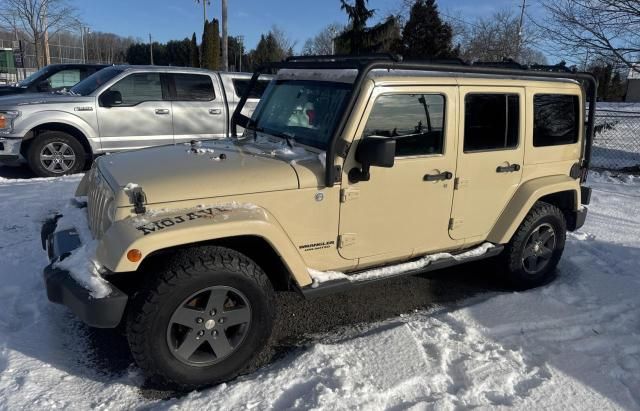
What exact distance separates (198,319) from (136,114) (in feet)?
20.3

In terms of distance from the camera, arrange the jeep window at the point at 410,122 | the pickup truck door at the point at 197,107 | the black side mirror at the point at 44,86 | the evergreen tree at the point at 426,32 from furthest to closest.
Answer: the evergreen tree at the point at 426,32 → the black side mirror at the point at 44,86 → the pickup truck door at the point at 197,107 → the jeep window at the point at 410,122

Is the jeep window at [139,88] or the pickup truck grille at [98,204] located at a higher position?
the jeep window at [139,88]

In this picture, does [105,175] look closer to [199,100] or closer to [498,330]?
[498,330]

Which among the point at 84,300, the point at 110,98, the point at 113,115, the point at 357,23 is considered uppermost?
the point at 357,23

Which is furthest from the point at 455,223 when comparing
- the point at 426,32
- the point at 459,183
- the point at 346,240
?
the point at 426,32

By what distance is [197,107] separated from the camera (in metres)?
8.72

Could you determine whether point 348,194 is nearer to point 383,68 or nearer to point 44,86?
point 383,68

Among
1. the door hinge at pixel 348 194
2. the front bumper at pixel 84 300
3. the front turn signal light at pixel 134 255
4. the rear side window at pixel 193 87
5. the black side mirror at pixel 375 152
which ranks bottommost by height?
the front bumper at pixel 84 300

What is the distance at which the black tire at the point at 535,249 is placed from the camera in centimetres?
433

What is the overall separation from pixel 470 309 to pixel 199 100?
6318 millimetres

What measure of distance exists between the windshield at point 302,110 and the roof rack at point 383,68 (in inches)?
4.8

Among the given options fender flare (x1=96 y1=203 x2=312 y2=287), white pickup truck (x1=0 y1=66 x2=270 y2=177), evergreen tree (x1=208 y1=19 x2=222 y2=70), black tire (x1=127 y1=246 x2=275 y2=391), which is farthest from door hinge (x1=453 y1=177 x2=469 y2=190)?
evergreen tree (x1=208 y1=19 x2=222 y2=70)

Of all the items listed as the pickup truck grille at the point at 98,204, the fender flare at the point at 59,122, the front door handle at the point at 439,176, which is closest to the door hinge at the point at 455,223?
the front door handle at the point at 439,176

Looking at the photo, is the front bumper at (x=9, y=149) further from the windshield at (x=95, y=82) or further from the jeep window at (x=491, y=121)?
the jeep window at (x=491, y=121)
